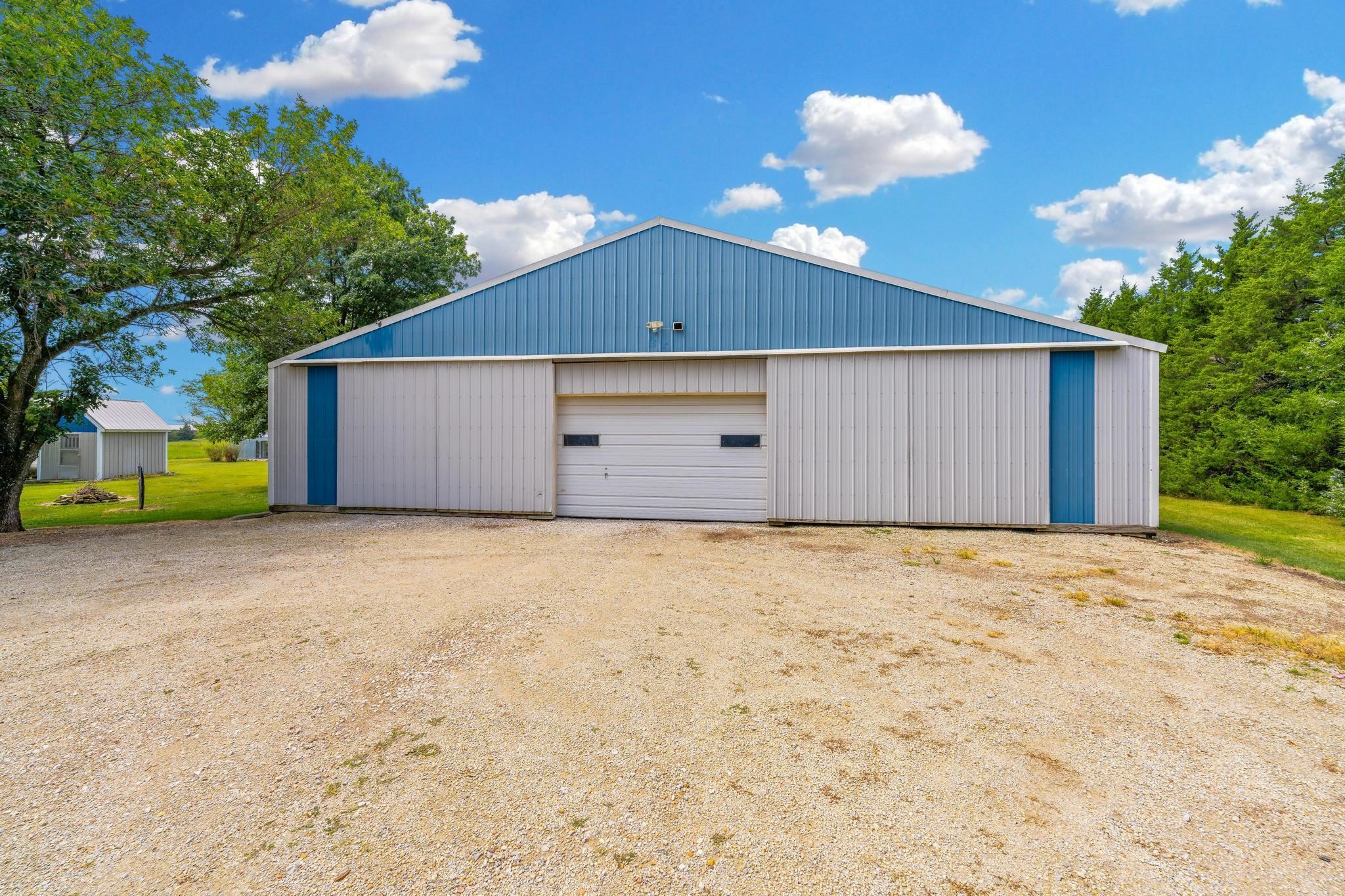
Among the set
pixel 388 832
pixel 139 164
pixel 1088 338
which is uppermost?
pixel 139 164

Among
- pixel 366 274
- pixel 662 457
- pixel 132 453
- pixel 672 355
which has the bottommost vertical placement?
pixel 132 453

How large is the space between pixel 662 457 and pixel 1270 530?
9924 millimetres

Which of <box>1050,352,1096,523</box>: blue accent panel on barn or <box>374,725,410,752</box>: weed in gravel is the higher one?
<box>1050,352,1096,523</box>: blue accent panel on barn

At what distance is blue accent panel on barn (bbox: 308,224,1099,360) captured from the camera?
29.3 ft

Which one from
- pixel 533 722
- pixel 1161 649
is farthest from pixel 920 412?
pixel 533 722

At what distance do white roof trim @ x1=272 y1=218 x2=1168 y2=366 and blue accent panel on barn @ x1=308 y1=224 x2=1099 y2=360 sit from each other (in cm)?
6

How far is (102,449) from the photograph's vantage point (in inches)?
800

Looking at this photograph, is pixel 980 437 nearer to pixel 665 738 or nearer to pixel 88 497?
pixel 665 738

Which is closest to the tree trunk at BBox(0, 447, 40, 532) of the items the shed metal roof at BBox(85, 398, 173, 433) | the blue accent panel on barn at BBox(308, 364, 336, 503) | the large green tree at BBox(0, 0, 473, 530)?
the large green tree at BBox(0, 0, 473, 530)

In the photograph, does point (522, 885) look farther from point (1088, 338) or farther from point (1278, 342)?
point (1278, 342)

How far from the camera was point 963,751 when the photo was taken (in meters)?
2.71

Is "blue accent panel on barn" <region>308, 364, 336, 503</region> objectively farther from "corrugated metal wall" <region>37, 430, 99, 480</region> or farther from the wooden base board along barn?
"corrugated metal wall" <region>37, 430, 99, 480</region>

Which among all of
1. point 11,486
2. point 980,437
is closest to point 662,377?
point 980,437

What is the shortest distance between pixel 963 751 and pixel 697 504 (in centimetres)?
721
